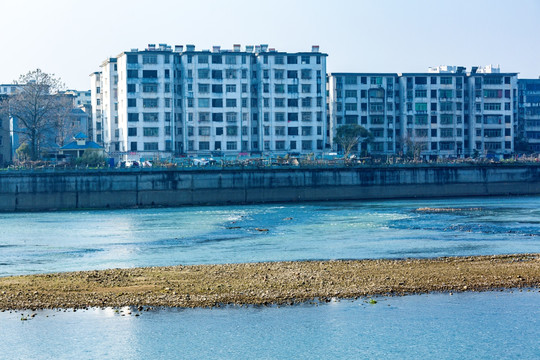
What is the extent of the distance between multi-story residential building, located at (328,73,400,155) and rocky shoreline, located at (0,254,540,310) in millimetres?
109779

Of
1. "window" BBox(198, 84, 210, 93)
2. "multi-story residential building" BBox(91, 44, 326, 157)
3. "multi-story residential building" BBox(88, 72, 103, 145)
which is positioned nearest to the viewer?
"multi-story residential building" BBox(91, 44, 326, 157)

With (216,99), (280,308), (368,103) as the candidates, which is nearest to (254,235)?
(280,308)

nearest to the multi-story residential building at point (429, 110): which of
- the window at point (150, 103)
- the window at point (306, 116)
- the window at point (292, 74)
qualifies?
the window at point (306, 116)

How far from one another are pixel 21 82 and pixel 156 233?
219 feet

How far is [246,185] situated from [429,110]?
5566cm

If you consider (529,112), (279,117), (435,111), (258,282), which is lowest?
(258,282)

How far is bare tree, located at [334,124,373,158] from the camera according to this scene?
141000 millimetres

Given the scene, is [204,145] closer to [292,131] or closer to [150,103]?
[150,103]

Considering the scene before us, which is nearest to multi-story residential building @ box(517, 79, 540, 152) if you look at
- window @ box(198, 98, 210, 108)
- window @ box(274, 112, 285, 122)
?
window @ box(274, 112, 285, 122)

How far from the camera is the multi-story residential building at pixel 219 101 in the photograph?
13300 centimetres

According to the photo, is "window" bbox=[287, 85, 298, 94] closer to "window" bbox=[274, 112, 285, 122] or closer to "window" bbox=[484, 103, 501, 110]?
"window" bbox=[274, 112, 285, 122]

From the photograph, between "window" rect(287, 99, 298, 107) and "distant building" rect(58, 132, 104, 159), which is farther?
"window" rect(287, 99, 298, 107)

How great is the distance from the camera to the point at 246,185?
108 m

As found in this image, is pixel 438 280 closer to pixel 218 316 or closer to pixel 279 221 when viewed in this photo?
pixel 218 316
